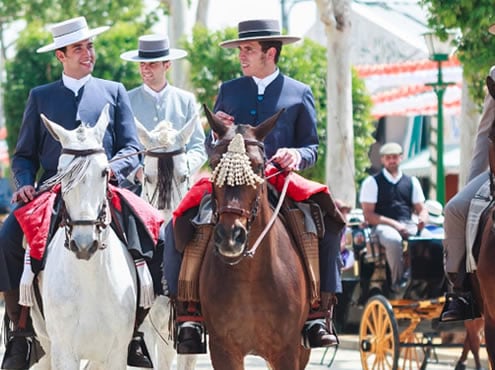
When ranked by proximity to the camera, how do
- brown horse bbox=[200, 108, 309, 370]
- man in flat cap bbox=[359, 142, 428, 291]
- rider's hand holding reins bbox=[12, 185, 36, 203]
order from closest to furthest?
brown horse bbox=[200, 108, 309, 370] < rider's hand holding reins bbox=[12, 185, 36, 203] < man in flat cap bbox=[359, 142, 428, 291]

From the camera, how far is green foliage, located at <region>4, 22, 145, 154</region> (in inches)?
1467

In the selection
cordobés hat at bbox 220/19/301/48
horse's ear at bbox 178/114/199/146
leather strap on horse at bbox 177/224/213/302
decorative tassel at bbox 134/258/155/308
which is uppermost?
cordobés hat at bbox 220/19/301/48

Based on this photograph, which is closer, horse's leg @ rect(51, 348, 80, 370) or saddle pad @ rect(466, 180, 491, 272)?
horse's leg @ rect(51, 348, 80, 370)

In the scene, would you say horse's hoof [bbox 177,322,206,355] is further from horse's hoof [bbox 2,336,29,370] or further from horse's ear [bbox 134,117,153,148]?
horse's ear [bbox 134,117,153,148]

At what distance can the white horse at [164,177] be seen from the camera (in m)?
12.5

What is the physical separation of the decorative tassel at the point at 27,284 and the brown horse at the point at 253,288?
138 cm

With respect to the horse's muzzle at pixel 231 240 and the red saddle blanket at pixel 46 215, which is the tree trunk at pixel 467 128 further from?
the horse's muzzle at pixel 231 240

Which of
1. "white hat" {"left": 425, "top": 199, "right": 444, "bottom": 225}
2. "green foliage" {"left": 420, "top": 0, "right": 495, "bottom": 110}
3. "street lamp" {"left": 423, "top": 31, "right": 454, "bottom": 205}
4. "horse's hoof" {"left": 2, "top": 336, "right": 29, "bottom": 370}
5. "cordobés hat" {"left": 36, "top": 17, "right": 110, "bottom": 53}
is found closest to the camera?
"horse's hoof" {"left": 2, "top": 336, "right": 29, "bottom": 370}

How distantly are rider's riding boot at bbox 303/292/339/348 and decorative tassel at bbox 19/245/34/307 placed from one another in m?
2.00

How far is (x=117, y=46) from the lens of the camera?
37531 millimetres

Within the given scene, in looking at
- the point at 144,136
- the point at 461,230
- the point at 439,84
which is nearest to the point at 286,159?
the point at 461,230

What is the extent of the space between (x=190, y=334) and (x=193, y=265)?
481 mm

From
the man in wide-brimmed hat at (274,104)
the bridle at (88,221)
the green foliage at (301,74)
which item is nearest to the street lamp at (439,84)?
the green foliage at (301,74)

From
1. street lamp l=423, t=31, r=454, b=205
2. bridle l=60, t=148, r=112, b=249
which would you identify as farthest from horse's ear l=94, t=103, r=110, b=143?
street lamp l=423, t=31, r=454, b=205
